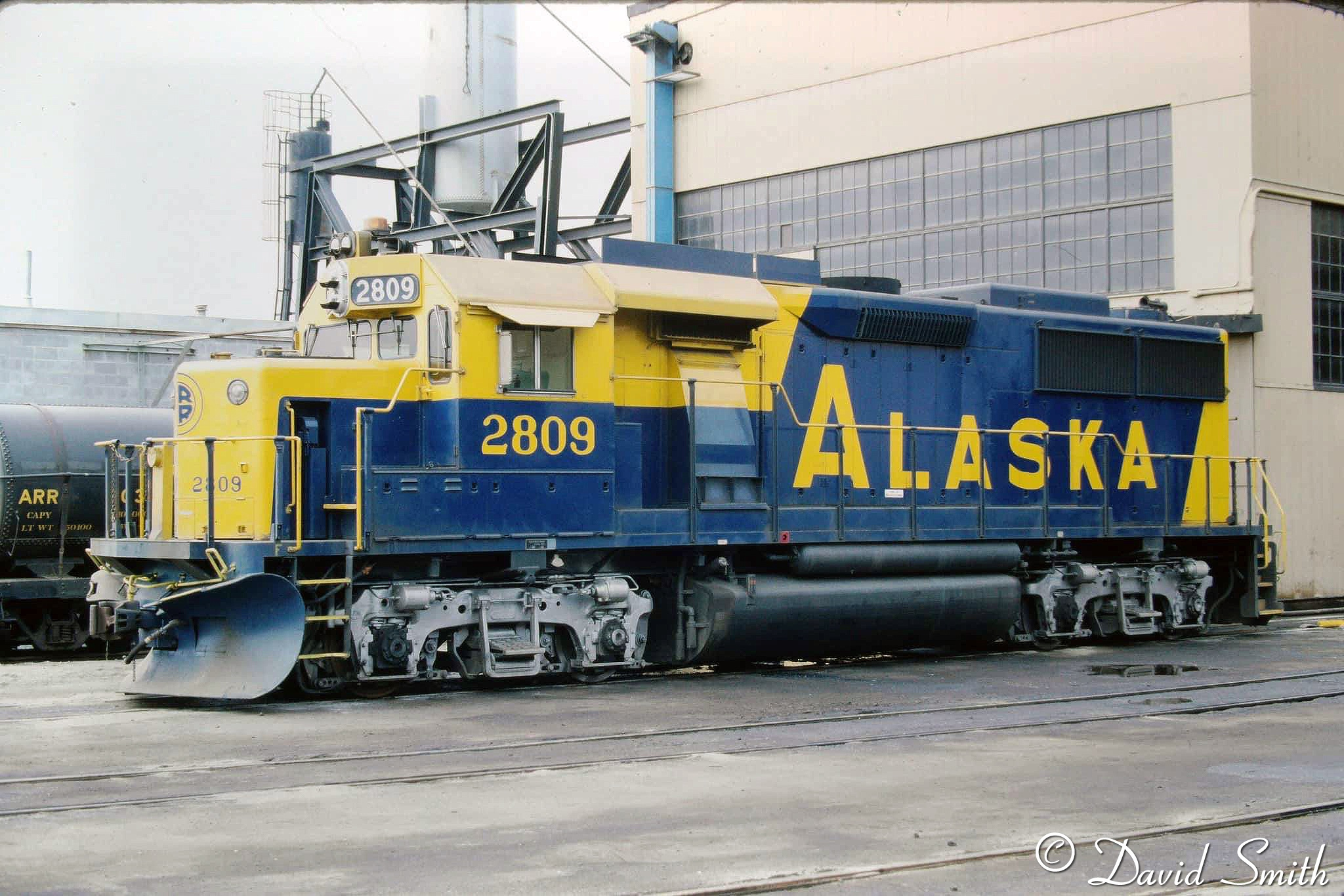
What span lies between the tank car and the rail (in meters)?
7.21

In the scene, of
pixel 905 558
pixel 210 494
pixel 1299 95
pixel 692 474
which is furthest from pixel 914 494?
pixel 1299 95

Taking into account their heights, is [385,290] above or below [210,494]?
above

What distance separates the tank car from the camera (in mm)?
15922

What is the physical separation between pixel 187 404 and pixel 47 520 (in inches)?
215

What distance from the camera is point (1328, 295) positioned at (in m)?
22.2

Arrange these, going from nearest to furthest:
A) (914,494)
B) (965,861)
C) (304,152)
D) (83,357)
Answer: (965,861) < (914,494) < (83,357) < (304,152)

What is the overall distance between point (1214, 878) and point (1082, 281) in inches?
678

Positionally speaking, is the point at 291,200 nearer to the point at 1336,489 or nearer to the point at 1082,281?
the point at 1082,281

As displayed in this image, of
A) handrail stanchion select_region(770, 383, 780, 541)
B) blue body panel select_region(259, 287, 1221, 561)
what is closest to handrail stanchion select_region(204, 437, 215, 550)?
blue body panel select_region(259, 287, 1221, 561)

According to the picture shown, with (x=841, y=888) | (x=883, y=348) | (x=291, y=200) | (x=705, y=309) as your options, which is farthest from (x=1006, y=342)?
(x=291, y=200)

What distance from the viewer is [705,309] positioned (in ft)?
42.8

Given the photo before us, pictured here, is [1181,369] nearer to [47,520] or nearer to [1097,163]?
[1097,163]

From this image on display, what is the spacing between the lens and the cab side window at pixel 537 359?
11.8 metres

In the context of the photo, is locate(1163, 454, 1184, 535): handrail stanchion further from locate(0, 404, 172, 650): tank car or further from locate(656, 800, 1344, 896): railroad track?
locate(0, 404, 172, 650): tank car
